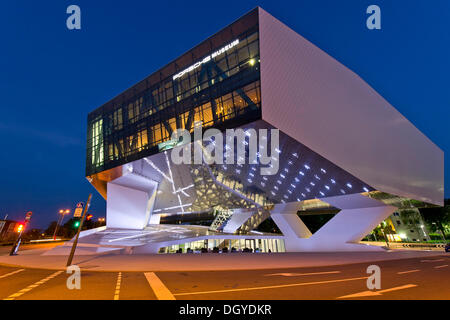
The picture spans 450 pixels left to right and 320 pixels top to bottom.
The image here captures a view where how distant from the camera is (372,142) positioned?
29.9 metres

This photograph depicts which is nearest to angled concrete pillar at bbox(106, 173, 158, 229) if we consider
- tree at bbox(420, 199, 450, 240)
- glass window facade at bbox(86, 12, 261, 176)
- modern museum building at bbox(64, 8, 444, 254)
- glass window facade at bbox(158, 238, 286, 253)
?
modern museum building at bbox(64, 8, 444, 254)

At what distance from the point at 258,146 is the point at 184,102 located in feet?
34.6

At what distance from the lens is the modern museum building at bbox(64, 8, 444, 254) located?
72.4 ft

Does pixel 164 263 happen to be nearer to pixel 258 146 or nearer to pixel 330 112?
pixel 258 146

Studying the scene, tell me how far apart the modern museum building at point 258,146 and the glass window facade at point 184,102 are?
5.5 inches

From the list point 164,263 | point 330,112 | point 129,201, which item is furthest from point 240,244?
point 164,263

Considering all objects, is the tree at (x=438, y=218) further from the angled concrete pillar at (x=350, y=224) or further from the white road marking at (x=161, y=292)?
the white road marking at (x=161, y=292)

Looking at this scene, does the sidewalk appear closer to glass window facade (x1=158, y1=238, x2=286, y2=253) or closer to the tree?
glass window facade (x1=158, y1=238, x2=286, y2=253)

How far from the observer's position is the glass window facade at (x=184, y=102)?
22000mm

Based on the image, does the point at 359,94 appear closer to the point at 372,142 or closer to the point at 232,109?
the point at 372,142

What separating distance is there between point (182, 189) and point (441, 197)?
46.1 metres

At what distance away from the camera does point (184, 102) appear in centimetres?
2769

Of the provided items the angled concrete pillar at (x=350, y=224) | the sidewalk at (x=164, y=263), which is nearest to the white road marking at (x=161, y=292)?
the sidewalk at (x=164, y=263)
